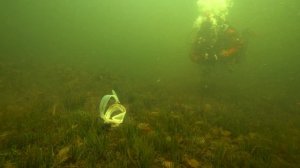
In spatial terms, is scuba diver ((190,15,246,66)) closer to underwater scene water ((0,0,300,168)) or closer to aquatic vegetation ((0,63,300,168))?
underwater scene water ((0,0,300,168))

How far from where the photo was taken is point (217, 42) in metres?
12.0

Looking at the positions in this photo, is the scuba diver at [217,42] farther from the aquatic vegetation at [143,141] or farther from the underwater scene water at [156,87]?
the aquatic vegetation at [143,141]

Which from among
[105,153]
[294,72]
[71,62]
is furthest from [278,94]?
[71,62]

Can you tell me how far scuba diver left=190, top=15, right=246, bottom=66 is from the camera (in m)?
11.8

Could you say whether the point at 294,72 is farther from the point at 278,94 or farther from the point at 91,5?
the point at 91,5

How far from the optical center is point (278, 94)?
13.0 m

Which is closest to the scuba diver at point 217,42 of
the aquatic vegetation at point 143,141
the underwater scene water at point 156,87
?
the underwater scene water at point 156,87

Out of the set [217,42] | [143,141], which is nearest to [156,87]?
[217,42]

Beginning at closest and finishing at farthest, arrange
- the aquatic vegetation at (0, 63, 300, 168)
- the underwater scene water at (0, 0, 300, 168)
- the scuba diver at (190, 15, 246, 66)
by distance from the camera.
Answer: the aquatic vegetation at (0, 63, 300, 168), the underwater scene water at (0, 0, 300, 168), the scuba diver at (190, 15, 246, 66)

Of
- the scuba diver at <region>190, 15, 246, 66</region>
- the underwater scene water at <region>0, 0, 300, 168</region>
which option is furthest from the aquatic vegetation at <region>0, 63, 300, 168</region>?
the scuba diver at <region>190, 15, 246, 66</region>

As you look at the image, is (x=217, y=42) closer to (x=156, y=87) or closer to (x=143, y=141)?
(x=156, y=87)

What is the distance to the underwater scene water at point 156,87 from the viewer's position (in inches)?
189

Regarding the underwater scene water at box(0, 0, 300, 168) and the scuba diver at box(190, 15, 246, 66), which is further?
the scuba diver at box(190, 15, 246, 66)

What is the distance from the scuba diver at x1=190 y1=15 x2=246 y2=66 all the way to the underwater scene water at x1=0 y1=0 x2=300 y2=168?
0.05 meters
